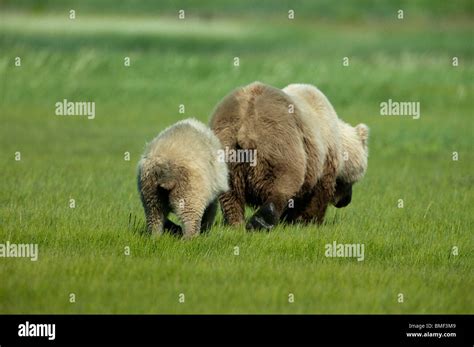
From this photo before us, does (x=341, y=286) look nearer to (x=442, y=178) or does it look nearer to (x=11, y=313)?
(x=11, y=313)

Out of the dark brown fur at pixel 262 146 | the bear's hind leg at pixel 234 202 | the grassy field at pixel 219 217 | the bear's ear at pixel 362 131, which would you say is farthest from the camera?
the bear's ear at pixel 362 131

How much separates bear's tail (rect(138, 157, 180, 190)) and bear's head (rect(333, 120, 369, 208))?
3.47 m

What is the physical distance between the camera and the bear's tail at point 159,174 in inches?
377

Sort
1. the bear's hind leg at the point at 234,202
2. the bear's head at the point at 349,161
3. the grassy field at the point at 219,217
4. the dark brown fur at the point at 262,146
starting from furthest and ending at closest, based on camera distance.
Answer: the bear's head at the point at 349,161 < the bear's hind leg at the point at 234,202 < the dark brown fur at the point at 262,146 < the grassy field at the point at 219,217

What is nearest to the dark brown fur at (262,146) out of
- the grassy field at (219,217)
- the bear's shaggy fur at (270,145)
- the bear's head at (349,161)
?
the bear's shaggy fur at (270,145)

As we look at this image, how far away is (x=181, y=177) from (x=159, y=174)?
22 cm

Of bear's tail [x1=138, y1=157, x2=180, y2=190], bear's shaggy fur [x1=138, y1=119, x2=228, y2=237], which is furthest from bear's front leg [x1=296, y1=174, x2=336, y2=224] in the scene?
bear's tail [x1=138, y1=157, x2=180, y2=190]

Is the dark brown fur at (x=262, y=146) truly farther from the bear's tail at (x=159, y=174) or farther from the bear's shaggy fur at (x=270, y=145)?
the bear's tail at (x=159, y=174)

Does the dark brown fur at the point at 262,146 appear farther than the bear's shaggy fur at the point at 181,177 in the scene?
Yes

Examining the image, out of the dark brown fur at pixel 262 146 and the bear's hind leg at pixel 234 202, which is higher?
the dark brown fur at pixel 262 146

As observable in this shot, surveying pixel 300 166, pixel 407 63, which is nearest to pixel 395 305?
pixel 300 166

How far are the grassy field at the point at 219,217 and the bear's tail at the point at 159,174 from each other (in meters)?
0.68

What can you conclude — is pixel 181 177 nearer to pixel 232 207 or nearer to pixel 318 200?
pixel 232 207
